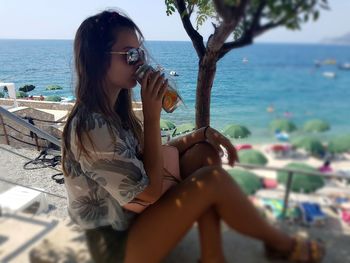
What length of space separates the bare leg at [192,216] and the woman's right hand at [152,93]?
0.31 meters

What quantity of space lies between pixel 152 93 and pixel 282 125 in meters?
0.55

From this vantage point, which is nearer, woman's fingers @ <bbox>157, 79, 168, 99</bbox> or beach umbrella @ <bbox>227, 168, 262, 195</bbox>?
beach umbrella @ <bbox>227, 168, 262, 195</bbox>

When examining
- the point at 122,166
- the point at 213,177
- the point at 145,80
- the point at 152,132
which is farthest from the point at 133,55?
the point at 213,177

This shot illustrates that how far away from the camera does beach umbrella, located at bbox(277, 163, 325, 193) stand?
945 mm

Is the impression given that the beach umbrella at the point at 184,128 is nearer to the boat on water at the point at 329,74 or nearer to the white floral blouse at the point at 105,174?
the white floral blouse at the point at 105,174

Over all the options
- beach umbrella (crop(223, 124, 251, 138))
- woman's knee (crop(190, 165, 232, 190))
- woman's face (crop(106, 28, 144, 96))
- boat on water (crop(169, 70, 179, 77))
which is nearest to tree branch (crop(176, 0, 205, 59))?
boat on water (crop(169, 70, 179, 77))

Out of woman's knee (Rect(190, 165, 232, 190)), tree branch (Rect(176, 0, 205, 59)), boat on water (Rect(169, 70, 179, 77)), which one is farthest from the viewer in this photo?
tree branch (Rect(176, 0, 205, 59))

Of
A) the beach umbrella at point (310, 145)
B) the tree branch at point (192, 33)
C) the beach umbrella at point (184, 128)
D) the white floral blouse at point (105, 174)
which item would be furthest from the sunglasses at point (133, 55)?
the beach umbrella at point (310, 145)

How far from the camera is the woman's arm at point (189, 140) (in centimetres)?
164

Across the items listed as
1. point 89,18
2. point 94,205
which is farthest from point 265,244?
point 89,18

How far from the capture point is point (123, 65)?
1.36 meters

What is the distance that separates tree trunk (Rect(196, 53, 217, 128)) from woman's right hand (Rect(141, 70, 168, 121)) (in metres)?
0.28

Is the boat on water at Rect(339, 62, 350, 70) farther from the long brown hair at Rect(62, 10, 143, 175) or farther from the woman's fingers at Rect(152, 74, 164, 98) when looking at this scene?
the long brown hair at Rect(62, 10, 143, 175)

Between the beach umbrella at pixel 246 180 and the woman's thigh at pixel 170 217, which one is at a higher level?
the beach umbrella at pixel 246 180
